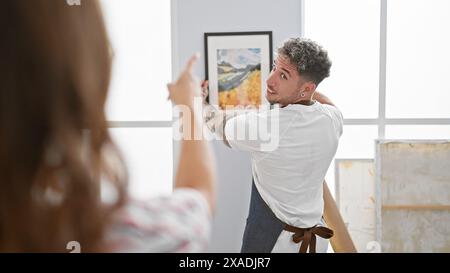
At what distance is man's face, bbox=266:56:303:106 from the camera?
2.86 feet

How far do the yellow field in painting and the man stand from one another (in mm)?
104

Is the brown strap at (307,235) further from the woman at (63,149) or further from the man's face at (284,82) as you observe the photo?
the woman at (63,149)

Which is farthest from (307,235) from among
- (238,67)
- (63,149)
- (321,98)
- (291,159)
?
(63,149)

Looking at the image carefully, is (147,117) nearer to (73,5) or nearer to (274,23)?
(274,23)

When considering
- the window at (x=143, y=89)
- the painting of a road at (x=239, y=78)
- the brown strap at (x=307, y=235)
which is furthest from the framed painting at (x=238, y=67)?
the brown strap at (x=307, y=235)

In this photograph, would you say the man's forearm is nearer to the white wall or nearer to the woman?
the white wall

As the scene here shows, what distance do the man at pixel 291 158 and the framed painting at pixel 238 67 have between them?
9 cm

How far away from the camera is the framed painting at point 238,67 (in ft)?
3.17

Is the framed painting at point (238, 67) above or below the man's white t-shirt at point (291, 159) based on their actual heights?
above

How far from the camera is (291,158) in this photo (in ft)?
2.84

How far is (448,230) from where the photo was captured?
1.04 m

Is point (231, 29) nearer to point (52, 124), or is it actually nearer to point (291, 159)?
point (291, 159)

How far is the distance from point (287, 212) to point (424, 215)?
39 cm

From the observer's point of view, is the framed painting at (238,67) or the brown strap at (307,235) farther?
the framed painting at (238,67)
